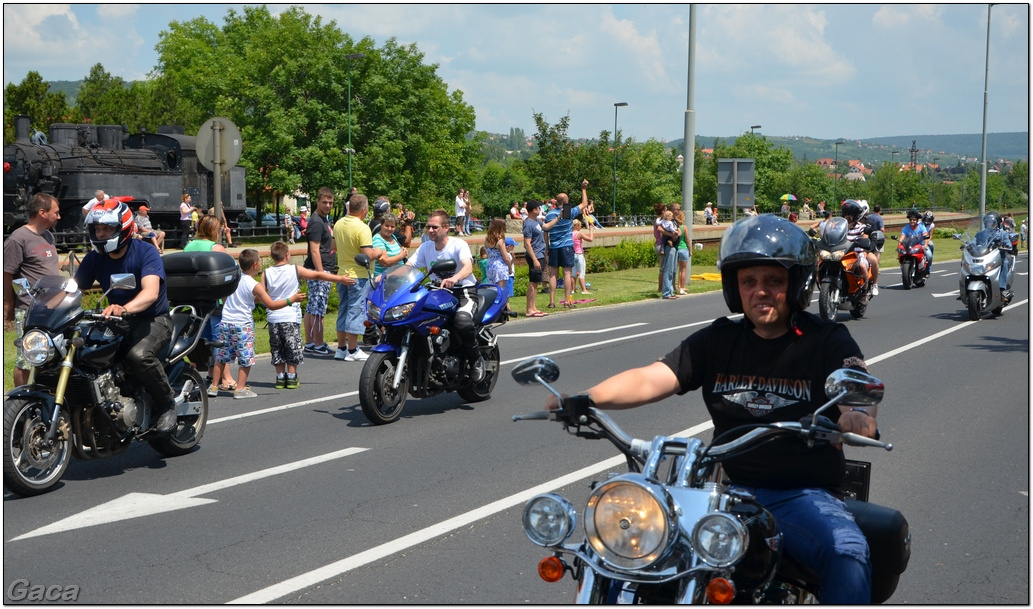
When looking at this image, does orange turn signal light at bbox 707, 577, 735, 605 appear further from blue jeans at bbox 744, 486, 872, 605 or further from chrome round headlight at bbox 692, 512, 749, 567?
blue jeans at bbox 744, 486, 872, 605

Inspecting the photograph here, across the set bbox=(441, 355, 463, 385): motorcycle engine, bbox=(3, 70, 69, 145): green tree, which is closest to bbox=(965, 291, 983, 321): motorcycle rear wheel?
bbox=(441, 355, 463, 385): motorcycle engine

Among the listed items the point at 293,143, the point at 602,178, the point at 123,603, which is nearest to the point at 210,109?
the point at 293,143

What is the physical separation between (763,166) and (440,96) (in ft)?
180

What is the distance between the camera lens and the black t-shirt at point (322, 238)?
13.8 metres

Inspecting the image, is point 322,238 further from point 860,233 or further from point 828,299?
point 860,233

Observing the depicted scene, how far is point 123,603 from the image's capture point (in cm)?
498

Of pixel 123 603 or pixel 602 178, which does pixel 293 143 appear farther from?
pixel 123 603

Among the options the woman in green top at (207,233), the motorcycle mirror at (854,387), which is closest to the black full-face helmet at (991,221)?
the woman in green top at (207,233)

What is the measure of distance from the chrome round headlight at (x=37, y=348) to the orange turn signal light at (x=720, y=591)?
5.28m

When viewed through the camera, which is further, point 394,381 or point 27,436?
point 394,381

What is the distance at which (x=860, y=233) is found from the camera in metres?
17.4

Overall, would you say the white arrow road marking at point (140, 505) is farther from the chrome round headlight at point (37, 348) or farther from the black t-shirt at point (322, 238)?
the black t-shirt at point (322, 238)

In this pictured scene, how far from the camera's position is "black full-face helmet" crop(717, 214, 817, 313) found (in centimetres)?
361
